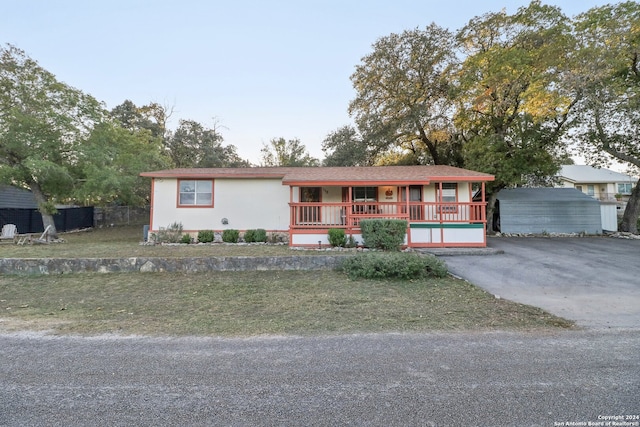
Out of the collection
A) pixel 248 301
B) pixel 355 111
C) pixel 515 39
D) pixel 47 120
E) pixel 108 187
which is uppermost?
pixel 515 39

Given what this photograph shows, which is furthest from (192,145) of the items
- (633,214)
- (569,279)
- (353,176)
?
(633,214)

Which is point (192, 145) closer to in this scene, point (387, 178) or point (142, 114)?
point (142, 114)

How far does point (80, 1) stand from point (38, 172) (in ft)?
22.3

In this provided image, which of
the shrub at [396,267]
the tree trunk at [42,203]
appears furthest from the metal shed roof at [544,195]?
the tree trunk at [42,203]

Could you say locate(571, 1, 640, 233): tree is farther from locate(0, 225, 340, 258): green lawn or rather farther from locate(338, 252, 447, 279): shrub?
locate(0, 225, 340, 258): green lawn

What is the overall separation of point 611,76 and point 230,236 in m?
17.1

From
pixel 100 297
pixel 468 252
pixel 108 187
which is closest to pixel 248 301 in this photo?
pixel 100 297

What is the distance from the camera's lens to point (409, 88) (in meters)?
18.1

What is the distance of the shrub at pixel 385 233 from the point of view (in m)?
9.14

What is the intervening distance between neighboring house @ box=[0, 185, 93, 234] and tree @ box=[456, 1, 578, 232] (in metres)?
22.3

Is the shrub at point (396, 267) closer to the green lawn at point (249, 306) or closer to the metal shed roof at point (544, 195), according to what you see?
the green lawn at point (249, 306)

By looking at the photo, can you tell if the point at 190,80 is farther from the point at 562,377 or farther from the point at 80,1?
the point at 562,377

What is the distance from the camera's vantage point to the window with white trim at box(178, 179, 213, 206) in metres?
12.3

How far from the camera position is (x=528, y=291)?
5621 millimetres
